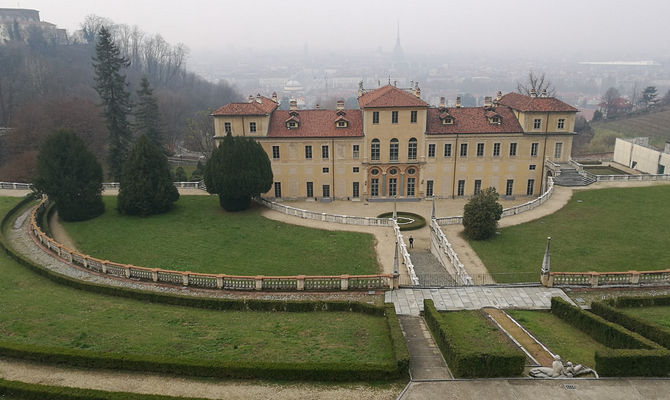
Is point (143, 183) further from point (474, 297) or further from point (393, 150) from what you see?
point (474, 297)

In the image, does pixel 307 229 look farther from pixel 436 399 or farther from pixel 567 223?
pixel 436 399

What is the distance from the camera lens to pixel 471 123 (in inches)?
2146

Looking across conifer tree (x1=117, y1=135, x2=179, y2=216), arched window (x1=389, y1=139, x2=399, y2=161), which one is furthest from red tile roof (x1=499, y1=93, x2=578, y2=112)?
conifer tree (x1=117, y1=135, x2=179, y2=216)

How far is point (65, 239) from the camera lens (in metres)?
39.5

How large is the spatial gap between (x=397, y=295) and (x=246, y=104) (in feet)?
113

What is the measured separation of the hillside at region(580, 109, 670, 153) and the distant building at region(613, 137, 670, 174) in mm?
26302

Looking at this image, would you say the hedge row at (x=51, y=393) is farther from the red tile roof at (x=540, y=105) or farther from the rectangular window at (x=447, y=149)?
the red tile roof at (x=540, y=105)

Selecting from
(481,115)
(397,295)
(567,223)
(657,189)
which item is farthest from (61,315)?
(657,189)

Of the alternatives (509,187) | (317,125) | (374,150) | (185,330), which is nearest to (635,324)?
(185,330)

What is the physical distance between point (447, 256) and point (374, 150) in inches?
856

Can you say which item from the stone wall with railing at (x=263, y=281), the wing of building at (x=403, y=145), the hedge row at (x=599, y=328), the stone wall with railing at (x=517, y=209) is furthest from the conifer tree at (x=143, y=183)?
the hedge row at (x=599, y=328)

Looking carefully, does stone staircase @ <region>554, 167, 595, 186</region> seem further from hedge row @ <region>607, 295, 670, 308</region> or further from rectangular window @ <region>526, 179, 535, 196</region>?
hedge row @ <region>607, 295, 670, 308</region>

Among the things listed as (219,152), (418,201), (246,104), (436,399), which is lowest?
(418,201)

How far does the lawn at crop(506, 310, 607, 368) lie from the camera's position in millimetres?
19244
